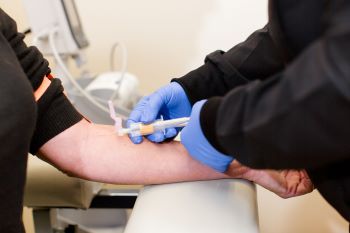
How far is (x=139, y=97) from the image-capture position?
5.88 feet

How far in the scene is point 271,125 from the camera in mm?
591

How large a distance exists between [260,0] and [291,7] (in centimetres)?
111

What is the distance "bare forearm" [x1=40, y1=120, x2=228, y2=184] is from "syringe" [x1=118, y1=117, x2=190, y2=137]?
0.09 ft

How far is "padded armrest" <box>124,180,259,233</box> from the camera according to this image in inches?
29.2

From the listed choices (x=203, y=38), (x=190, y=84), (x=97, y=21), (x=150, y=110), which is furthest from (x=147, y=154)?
(x=97, y=21)

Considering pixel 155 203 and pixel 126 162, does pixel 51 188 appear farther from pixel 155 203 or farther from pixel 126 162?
pixel 155 203

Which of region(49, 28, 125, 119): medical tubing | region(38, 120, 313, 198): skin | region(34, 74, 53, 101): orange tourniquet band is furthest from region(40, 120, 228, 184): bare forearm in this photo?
region(49, 28, 125, 119): medical tubing

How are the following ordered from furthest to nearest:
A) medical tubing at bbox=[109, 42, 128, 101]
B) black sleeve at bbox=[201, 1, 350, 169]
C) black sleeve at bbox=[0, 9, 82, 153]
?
medical tubing at bbox=[109, 42, 128, 101], black sleeve at bbox=[0, 9, 82, 153], black sleeve at bbox=[201, 1, 350, 169]

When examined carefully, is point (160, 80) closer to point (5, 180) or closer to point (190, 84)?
point (190, 84)

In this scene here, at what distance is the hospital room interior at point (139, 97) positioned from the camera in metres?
0.80

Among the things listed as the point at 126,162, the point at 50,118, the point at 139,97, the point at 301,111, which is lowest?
the point at 139,97

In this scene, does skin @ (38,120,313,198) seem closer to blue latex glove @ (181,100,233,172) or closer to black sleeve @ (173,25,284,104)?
blue latex glove @ (181,100,233,172)

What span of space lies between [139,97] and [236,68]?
741 millimetres

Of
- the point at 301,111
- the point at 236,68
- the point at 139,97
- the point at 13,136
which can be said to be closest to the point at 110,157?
the point at 13,136
